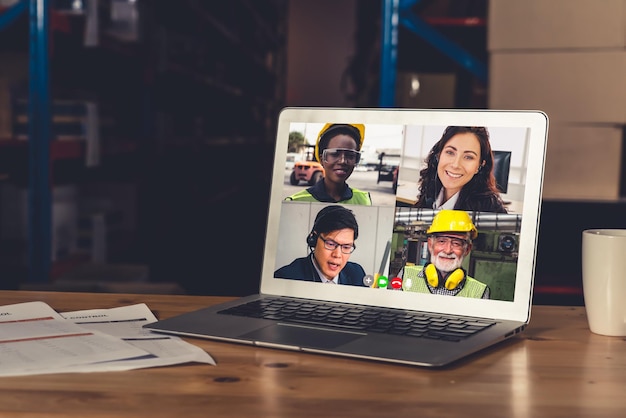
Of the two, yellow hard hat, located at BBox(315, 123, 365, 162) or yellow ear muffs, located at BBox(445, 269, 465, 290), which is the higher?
yellow hard hat, located at BBox(315, 123, 365, 162)

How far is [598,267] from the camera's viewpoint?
2.54 ft

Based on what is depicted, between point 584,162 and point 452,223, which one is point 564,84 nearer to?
point 584,162

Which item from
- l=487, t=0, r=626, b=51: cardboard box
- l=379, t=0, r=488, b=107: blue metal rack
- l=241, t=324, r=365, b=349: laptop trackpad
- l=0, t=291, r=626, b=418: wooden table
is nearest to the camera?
l=0, t=291, r=626, b=418: wooden table

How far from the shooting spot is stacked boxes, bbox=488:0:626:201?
1978 mm

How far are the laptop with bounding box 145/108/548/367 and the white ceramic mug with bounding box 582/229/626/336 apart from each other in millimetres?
55

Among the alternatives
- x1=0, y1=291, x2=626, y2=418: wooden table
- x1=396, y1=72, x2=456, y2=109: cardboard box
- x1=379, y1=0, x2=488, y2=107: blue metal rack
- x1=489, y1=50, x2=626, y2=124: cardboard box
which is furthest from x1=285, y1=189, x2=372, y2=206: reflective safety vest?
x1=396, y1=72, x2=456, y2=109: cardboard box

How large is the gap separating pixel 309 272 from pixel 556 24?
53.9 inches

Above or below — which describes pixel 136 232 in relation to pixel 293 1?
below

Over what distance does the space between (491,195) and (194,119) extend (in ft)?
12.5

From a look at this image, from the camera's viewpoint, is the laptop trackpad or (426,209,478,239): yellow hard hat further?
(426,209,478,239): yellow hard hat

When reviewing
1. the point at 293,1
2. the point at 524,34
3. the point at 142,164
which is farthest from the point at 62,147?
the point at 293,1

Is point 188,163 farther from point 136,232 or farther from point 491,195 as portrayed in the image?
point 491,195

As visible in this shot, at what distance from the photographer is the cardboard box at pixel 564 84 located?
198 cm

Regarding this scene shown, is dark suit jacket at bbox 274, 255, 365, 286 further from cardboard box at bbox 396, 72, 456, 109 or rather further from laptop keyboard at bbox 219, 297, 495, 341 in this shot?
cardboard box at bbox 396, 72, 456, 109
